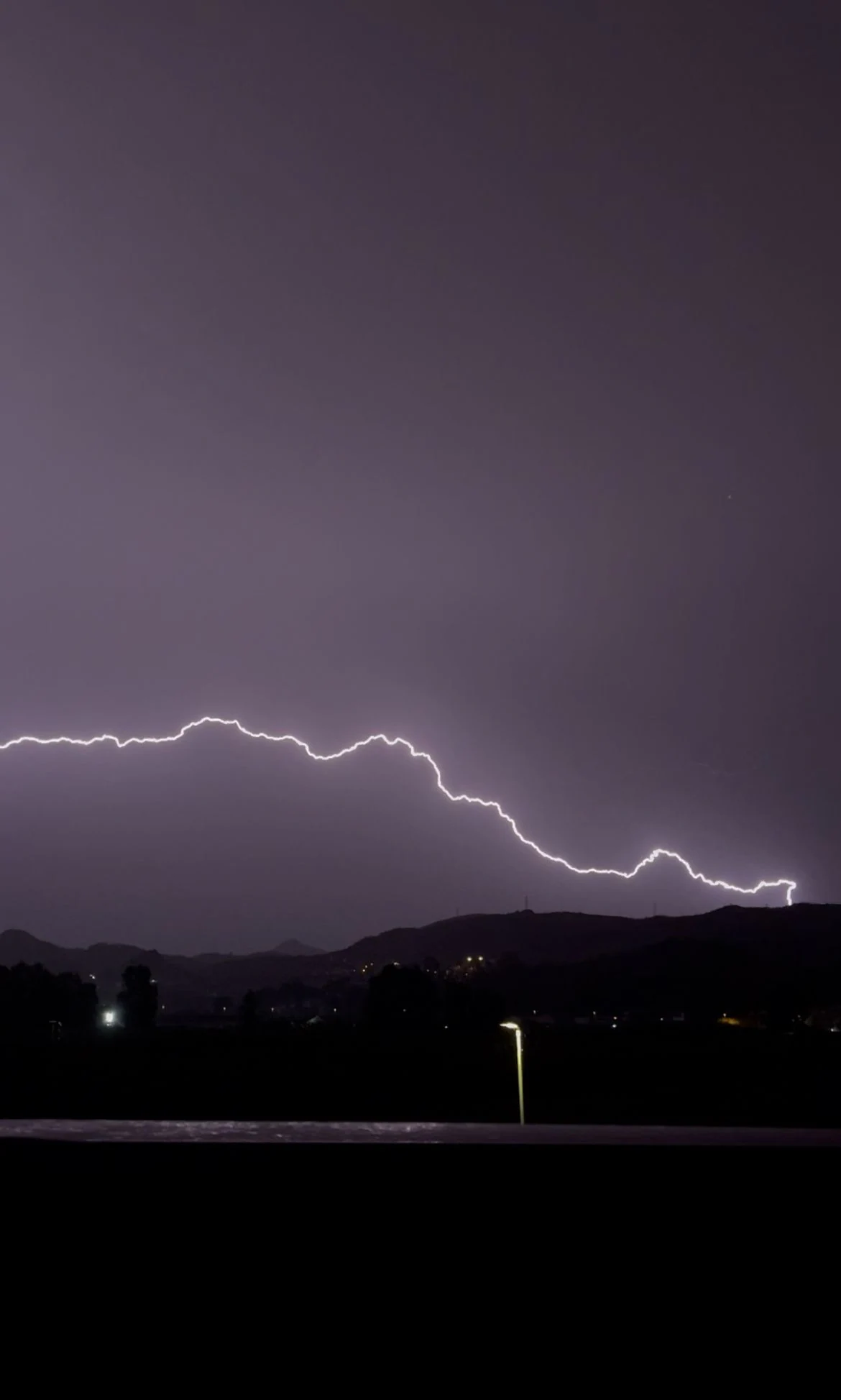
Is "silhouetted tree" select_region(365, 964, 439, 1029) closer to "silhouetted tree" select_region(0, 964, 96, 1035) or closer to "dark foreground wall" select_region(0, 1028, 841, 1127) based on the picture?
"silhouetted tree" select_region(0, 964, 96, 1035)

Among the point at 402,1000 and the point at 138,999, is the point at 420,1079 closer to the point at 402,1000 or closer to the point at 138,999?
the point at 402,1000

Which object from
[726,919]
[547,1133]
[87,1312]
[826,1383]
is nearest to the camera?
[826,1383]

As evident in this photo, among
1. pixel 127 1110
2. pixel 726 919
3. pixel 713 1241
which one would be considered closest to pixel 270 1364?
pixel 713 1241

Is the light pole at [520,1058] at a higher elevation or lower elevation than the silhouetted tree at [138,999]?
higher

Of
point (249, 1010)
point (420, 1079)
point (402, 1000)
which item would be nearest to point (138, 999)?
point (249, 1010)

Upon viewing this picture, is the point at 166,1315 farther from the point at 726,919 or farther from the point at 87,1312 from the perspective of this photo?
the point at 726,919

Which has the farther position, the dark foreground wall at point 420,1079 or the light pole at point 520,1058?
the dark foreground wall at point 420,1079

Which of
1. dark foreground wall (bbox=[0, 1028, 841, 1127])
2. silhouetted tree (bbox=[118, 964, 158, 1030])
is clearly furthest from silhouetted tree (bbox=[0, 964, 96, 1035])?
dark foreground wall (bbox=[0, 1028, 841, 1127])

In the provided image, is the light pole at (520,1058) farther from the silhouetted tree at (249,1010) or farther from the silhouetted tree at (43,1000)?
the silhouetted tree at (249,1010)

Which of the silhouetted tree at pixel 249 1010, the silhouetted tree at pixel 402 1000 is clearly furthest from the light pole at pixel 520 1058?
the silhouetted tree at pixel 402 1000

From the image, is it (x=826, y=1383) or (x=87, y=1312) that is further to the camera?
(x=87, y=1312)
